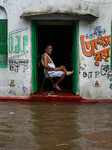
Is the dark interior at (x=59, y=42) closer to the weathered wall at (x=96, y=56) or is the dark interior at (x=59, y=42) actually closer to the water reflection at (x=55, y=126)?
the weathered wall at (x=96, y=56)

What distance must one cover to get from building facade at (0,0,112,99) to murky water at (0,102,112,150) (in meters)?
0.76

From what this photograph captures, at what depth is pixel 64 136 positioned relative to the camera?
19.2 feet

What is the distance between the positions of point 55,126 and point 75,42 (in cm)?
384

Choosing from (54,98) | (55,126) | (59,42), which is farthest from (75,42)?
(59,42)

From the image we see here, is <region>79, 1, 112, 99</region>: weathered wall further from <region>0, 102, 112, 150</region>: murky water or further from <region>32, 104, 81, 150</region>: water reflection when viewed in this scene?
<region>32, 104, 81, 150</region>: water reflection

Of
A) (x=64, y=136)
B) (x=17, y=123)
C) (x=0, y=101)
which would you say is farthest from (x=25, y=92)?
(x=64, y=136)

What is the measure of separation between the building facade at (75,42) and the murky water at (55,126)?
76 cm

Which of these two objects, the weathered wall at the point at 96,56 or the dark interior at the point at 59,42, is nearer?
the weathered wall at the point at 96,56

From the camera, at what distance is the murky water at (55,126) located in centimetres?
538

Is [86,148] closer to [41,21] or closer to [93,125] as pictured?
[93,125]

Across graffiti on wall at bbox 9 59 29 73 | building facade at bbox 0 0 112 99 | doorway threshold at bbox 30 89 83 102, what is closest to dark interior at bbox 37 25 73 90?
building facade at bbox 0 0 112 99

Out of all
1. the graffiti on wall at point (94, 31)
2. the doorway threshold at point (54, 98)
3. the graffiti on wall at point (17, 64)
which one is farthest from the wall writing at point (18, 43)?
the graffiti on wall at point (94, 31)

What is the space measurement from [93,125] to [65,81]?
6.50 metres

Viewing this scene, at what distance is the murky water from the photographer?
5383 mm
